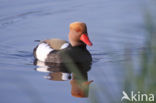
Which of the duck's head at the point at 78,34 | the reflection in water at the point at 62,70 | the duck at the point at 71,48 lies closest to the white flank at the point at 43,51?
the duck at the point at 71,48

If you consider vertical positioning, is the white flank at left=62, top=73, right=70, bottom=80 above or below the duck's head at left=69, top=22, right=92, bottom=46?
below

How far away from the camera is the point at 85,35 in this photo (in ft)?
32.9

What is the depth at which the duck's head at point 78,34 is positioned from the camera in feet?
32.7

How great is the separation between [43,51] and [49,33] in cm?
150

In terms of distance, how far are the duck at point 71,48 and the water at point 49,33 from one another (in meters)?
0.29

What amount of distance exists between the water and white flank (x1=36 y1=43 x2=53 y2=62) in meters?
0.22

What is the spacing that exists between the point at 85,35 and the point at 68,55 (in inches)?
21.8

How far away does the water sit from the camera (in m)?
8.15

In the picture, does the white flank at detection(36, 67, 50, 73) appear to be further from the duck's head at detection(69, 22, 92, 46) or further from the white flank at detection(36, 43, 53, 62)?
the duck's head at detection(69, 22, 92, 46)

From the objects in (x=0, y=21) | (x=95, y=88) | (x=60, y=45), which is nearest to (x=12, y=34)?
(x=0, y=21)

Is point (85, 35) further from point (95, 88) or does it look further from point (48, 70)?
point (95, 88)

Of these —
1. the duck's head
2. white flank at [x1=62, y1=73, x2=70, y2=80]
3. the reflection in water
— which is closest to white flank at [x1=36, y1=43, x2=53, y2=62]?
the reflection in water

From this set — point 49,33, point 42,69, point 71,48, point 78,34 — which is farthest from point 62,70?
point 49,33

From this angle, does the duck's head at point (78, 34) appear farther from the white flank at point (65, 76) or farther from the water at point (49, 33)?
the white flank at point (65, 76)
